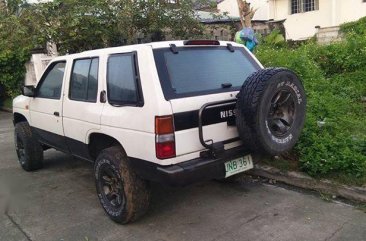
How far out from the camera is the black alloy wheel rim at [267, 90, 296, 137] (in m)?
3.77

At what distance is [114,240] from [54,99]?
2.11 metres

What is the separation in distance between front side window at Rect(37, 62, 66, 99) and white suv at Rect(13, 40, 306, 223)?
565mm

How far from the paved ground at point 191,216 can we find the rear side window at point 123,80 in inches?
50.2

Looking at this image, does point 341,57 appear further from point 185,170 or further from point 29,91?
point 29,91

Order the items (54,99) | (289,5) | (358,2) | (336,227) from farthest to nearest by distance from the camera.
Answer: (289,5)
(358,2)
(54,99)
(336,227)

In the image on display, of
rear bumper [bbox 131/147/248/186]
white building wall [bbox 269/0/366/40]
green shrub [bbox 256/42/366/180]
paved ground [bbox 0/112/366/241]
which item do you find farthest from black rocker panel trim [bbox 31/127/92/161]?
white building wall [bbox 269/0/366/40]

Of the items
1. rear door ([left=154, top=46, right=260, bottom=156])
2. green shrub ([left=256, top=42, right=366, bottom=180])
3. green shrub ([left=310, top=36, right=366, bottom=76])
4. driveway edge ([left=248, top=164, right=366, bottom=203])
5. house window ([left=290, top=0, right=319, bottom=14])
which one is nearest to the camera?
rear door ([left=154, top=46, right=260, bottom=156])

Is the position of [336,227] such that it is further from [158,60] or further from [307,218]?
[158,60]

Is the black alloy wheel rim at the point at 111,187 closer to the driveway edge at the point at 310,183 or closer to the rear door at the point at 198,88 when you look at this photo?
the rear door at the point at 198,88

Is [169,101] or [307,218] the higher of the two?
[169,101]

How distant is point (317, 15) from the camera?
71.5ft

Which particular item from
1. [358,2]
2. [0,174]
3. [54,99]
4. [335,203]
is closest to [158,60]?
[54,99]

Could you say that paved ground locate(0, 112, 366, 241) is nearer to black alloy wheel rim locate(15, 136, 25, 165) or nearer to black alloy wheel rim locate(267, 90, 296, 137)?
black alloy wheel rim locate(15, 136, 25, 165)

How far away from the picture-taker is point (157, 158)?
3449mm
